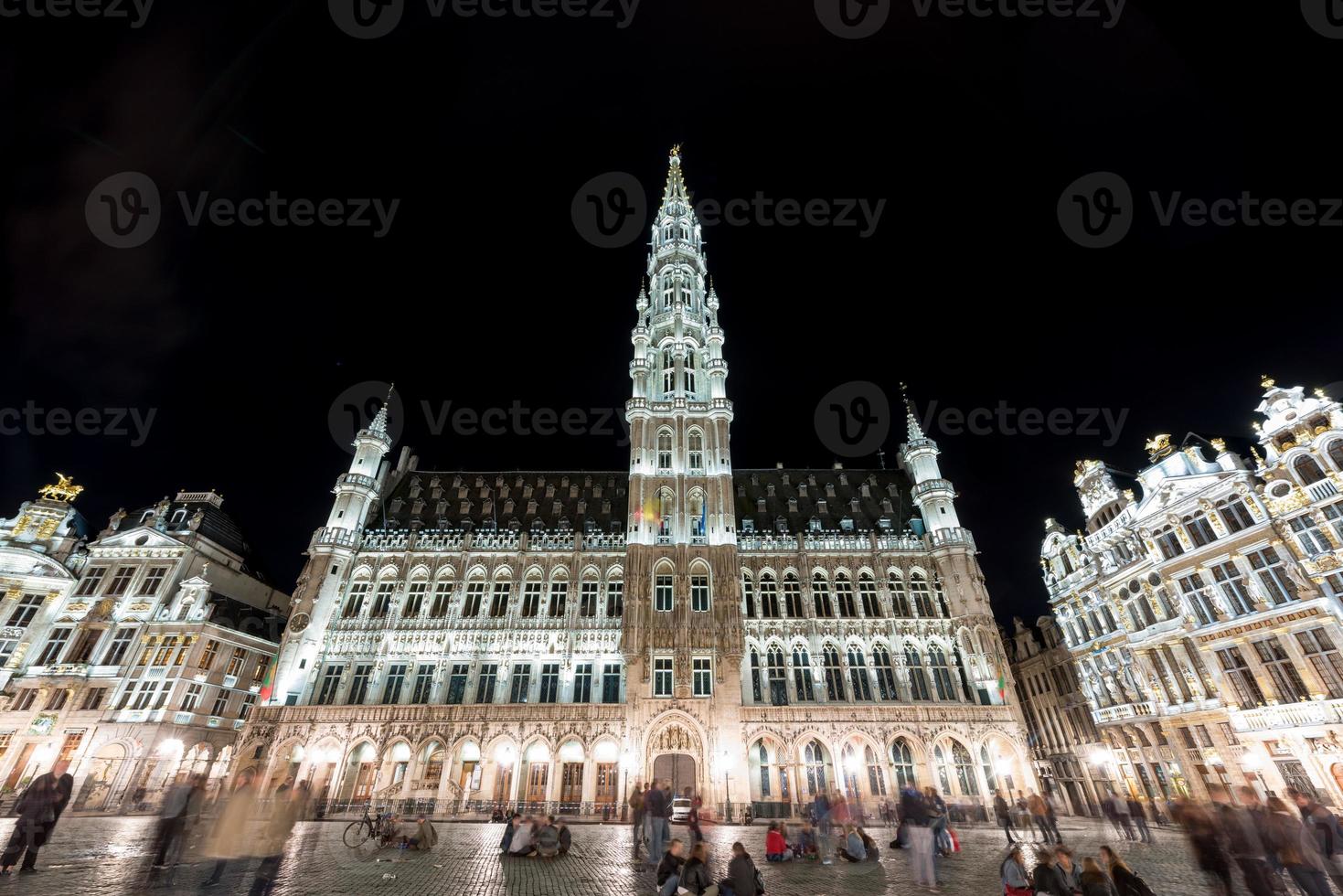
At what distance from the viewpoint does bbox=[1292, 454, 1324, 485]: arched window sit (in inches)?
1020

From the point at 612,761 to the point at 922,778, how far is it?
17.6m

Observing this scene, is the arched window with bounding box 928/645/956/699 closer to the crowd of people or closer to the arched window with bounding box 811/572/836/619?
the arched window with bounding box 811/572/836/619

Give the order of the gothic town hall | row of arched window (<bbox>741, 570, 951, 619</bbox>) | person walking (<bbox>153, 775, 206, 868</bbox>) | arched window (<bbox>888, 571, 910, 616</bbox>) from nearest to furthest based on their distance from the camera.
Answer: person walking (<bbox>153, 775, 206, 868</bbox>)
the gothic town hall
row of arched window (<bbox>741, 570, 951, 619</bbox>)
arched window (<bbox>888, 571, 910, 616</bbox>)

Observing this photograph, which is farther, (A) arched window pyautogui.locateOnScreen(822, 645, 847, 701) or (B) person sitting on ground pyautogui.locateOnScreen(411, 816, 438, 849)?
(A) arched window pyautogui.locateOnScreen(822, 645, 847, 701)

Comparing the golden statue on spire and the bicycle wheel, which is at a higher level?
the golden statue on spire

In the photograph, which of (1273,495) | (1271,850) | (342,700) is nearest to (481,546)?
(342,700)

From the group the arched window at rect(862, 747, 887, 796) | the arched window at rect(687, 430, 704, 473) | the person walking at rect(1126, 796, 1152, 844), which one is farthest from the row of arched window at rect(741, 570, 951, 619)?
the person walking at rect(1126, 796, 1152, 844)

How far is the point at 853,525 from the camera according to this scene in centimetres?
4125

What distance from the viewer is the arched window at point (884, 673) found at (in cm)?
3403

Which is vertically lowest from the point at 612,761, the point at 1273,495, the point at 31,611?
the point at 612,761

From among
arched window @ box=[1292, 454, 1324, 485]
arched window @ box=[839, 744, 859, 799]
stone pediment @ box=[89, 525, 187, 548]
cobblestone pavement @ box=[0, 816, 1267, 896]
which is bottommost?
cobblestone pavement @ box=[0, 816, 1267, 896]

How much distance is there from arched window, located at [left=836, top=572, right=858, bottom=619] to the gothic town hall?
0.13 meters

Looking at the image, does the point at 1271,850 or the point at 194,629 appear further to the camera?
the point at 194,629

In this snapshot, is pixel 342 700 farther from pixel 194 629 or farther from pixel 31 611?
pixel 31 611
